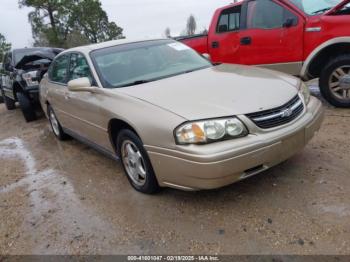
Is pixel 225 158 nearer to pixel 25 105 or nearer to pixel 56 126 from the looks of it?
pixel 56 126

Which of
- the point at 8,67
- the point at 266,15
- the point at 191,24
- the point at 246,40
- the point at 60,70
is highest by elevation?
the point at 266,15

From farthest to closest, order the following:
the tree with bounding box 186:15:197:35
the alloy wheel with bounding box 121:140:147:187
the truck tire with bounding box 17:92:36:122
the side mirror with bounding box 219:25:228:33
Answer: the tree with bounding box 186:15:197:35
the truck tire with bounding box 17:92:36:122
the side mirror with bounding box 219:25:228:33
the alloy wheel with bounding box 121:140:147:187

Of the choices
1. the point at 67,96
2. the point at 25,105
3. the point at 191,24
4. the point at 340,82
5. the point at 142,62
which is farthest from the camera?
the point at 191,24

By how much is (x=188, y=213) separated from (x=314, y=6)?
419cm

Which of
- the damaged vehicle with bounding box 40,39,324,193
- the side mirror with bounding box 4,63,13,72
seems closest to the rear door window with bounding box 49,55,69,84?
the damaged vehicle with bounding box 40,39,324,193

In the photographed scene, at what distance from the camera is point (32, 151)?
5492mm

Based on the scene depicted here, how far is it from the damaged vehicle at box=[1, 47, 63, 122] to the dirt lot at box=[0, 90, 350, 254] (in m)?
3.58

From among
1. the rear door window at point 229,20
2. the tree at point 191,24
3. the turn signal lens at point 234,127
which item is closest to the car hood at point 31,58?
the rear door window at point 229,20

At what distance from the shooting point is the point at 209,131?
2699mm

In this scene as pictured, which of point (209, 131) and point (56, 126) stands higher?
point (209, 131)

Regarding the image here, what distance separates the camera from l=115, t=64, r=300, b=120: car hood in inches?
111

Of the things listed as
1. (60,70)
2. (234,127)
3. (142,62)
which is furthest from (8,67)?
(234,127)

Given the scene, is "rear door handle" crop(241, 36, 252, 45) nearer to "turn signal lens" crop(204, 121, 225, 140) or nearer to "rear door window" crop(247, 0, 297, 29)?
"rear door window" crop(247, 0, 297, 29)

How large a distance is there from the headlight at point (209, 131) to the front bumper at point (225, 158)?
1.9 inches
